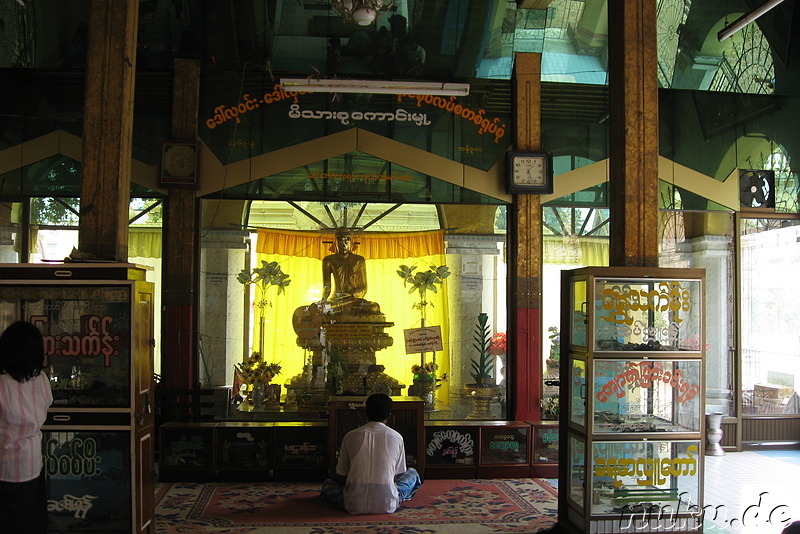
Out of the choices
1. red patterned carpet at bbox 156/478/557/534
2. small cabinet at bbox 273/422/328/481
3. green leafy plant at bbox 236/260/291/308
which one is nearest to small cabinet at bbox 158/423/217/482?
red patterned carpet at bbox 156/478/557/534

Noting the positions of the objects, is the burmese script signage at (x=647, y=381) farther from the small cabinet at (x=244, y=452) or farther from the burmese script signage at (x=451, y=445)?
the small cabinet at (x=244, y=452)

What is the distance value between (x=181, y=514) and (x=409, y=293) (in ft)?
12.5

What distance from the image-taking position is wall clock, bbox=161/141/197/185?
8445mm

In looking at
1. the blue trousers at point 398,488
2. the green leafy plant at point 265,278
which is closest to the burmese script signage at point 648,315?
the blue trousers at point 398,488

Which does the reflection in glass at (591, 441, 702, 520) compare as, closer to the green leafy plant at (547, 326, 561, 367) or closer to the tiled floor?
the tiled floor

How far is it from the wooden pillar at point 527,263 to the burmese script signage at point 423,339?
0.88 metres

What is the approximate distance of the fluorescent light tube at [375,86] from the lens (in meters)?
7.27

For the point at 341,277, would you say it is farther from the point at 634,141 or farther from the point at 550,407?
the point at 634,141

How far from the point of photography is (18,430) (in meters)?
4.13

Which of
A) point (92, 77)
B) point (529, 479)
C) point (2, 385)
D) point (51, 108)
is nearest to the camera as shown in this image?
point (2, 385)

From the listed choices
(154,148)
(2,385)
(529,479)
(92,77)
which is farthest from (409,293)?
(2,385)

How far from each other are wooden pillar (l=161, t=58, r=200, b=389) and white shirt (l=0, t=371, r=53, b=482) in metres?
4.23

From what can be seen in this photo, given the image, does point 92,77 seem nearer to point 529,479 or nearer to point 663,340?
point 663,340

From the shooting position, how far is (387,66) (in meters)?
9.09
